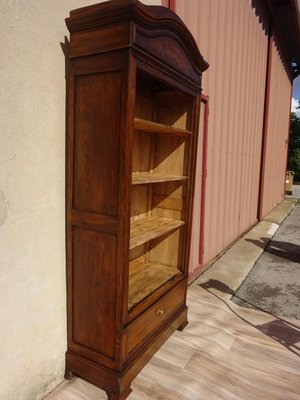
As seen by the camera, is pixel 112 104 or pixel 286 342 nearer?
pixel 112 104

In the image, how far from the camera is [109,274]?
5.43ft

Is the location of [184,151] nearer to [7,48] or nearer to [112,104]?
[112,104]

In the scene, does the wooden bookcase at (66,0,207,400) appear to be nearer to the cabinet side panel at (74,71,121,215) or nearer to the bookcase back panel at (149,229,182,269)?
the cabinet side panel at (74,71,121,215)

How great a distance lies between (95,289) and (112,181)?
0.60 meters

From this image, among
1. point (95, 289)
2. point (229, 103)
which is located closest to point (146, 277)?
Result: point (95, 289)

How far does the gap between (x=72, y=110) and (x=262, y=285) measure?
9.51 ft

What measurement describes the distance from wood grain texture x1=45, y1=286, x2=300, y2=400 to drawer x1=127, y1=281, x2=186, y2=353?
25 cm

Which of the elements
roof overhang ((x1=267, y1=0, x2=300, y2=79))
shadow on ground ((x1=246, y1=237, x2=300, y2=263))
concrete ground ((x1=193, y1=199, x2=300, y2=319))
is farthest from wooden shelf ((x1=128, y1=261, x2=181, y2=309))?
roof overhang ((x1=267, y1=0, x2=300, y2=79))

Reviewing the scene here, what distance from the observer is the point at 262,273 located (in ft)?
13.0

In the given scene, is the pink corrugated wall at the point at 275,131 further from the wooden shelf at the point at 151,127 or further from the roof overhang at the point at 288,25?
the wooden shelf at the point at 151,127

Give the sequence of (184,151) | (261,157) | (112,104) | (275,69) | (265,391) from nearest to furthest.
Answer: (112,104) < (265,391) < (184,151) < (261,157) < (275,69)

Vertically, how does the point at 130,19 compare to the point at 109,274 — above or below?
above

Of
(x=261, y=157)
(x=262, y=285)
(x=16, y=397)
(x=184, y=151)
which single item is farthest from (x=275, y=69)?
(x=16, y=397)

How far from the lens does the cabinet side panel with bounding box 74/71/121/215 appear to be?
154 centimetres
